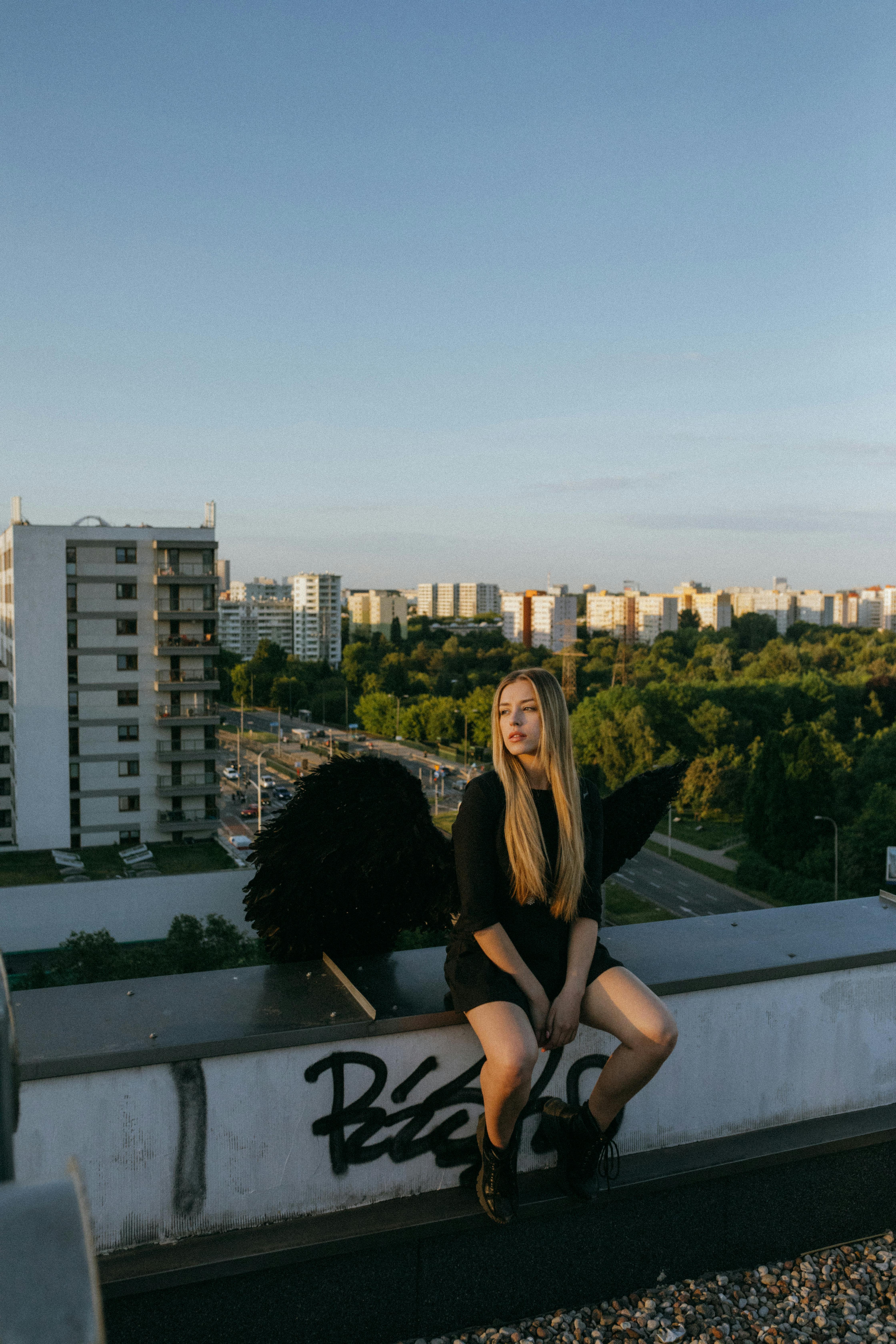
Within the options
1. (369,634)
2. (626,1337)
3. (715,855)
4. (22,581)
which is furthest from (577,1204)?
(369,634)

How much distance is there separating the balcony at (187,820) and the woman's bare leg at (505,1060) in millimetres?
31193

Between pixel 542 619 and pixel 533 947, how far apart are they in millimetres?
114566

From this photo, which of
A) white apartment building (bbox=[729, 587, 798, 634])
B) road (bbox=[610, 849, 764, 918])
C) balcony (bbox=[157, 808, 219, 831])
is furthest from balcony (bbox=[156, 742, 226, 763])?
white apartment building (bbox=[729, 587, 798, 634])

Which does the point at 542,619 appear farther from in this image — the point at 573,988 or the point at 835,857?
the point at 573,988

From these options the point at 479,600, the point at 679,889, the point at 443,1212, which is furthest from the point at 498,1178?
the point at 479,600

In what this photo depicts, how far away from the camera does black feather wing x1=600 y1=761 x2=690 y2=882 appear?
2768 millimetres

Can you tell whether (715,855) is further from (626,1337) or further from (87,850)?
(626,1337)

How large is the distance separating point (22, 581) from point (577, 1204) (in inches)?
1189

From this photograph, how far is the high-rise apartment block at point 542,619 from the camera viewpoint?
112 metres

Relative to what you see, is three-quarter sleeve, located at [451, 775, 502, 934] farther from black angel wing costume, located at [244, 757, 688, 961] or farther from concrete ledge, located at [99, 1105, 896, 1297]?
concrete ledge, located at [99, 1105, 896, 1297]

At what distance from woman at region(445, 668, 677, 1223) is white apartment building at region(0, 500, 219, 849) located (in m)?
29.8

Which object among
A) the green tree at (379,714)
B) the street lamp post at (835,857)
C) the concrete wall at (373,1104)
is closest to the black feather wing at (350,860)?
the concrete wall at (373,1104)

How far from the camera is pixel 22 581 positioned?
95.9 ft

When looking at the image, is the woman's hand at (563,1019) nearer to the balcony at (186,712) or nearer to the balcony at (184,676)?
the balcony at (184,676)
